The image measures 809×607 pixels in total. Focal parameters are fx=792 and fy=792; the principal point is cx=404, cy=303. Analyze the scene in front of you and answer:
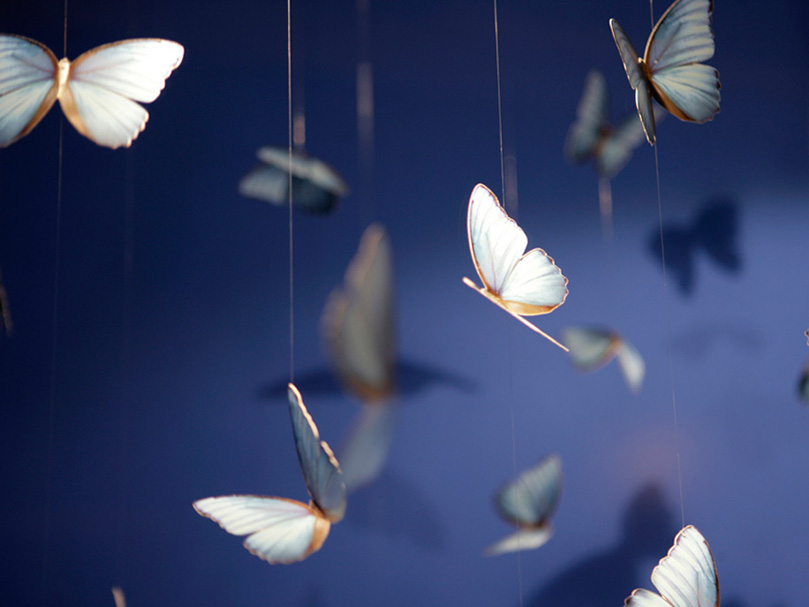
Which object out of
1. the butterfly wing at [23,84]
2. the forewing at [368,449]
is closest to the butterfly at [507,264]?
the forewing at [368,449]

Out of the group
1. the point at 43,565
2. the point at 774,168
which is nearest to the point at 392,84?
the point at 774,168

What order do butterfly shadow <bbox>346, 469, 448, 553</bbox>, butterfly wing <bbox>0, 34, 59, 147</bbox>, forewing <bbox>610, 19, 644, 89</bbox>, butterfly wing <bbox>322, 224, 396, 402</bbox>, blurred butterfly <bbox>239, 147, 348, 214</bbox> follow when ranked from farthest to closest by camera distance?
butterfly shadow <bbox>346, 469, 448, 553</bbox> → blurred butterfly <bbox>239, 147, 348, 214</bbox> → forewing <bbox>610, 19, 644, 89</bbox> → butterfly wing <bbox>0, 34, 59, 147</bbox> → butterfly wing <bbox>322, 224, 396, 402</bbox>

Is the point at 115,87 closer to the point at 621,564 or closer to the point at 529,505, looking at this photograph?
the point at 529,505

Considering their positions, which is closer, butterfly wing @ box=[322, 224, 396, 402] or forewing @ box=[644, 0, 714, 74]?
butterfly wing @ box=[322, 224, 396, 402]

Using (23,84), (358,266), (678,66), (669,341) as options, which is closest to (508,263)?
(358,266)

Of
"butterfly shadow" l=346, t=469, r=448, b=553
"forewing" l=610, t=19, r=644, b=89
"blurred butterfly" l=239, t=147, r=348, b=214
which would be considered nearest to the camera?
"forewing" l=610, t=19, r=644, b=89

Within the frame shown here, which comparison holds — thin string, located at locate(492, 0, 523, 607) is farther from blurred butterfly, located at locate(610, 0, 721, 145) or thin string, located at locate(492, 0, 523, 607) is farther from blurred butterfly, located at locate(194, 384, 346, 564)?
blurred butterfly, located at locate(194, 384, 346, 564)

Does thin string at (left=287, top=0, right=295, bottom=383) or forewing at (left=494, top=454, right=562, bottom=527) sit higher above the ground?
thin string at (left=287, top=0, right=295, bottom=383)

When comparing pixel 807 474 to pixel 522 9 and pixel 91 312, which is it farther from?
pixel 91 312

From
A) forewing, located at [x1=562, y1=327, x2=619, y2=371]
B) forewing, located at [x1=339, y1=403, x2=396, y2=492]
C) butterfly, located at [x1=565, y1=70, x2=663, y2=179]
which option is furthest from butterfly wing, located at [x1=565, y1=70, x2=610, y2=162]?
forewing, located at [x1=339, y1=403, x2=396, y2=492]
